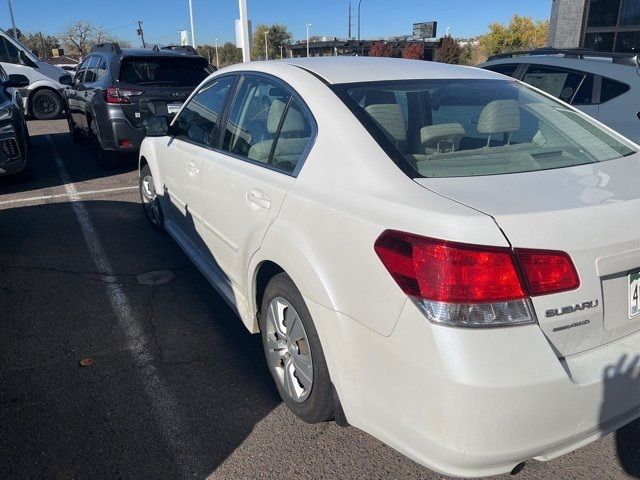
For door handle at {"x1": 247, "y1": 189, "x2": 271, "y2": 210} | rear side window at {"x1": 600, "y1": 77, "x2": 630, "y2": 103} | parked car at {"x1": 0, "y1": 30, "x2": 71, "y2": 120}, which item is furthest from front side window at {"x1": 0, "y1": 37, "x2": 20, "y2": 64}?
door handle at {"x1": 247, "y1": 189, "x2": 271, "y2": 210}

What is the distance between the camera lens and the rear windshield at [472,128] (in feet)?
7.22

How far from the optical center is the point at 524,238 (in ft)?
5.42

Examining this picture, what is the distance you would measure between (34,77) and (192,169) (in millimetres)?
13075

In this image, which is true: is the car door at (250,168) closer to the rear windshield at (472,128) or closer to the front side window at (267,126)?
the front side window at (267,126)

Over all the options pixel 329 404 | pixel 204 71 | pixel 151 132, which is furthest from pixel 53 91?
pixel 329 404

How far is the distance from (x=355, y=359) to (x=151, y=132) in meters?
3.03

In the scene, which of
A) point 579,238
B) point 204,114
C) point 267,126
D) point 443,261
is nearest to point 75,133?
point 204,114

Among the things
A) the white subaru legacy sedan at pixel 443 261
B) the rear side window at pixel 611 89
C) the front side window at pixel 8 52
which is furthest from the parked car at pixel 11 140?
the front side window at pixel 8 52

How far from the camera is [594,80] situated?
226 inches

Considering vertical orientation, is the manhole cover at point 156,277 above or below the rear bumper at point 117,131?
below

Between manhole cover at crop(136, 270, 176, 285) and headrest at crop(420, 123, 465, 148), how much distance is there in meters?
2.63

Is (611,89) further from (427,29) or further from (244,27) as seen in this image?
(427,29)

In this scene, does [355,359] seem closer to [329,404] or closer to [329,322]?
[329,322]

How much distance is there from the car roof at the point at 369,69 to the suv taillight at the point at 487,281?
1.28m
